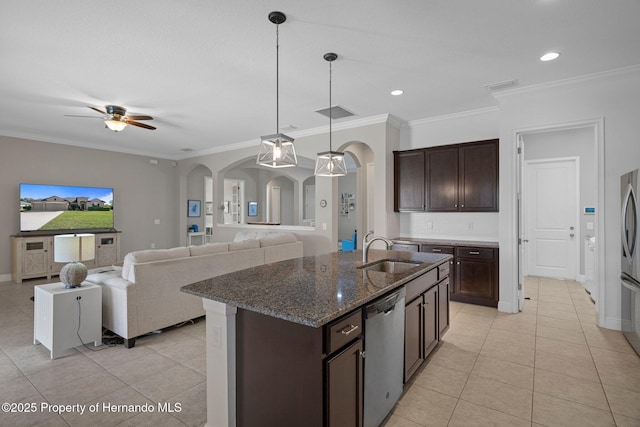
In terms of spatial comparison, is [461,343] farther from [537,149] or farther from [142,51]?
[537,149]

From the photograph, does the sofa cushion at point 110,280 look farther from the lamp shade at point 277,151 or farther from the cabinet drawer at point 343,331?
the cabinet drawer at point 343,331

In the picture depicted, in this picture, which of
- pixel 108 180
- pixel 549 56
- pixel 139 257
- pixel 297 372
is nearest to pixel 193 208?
pixel 108 180

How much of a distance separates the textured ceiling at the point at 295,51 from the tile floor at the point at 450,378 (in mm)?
2885

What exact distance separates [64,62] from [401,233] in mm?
5063

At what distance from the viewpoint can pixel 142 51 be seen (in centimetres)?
306

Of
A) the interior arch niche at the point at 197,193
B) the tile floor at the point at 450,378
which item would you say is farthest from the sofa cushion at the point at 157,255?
the interior arch niche at the point at 197,193

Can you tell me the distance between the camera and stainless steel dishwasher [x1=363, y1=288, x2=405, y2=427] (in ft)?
6.07

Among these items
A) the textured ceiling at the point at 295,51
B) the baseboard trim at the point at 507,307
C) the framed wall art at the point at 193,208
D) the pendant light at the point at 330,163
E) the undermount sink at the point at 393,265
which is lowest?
the baseboard trim at the point at 507,307

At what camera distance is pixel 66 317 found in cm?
299

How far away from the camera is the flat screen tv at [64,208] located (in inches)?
248

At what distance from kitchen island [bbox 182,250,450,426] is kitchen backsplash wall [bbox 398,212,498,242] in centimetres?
342

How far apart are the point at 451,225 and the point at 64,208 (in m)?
7.70

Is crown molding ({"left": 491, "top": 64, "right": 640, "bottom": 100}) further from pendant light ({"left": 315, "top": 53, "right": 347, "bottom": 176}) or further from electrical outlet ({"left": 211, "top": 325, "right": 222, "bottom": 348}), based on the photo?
electrical outlet ({"left": 211, "top": 325, "right": 222, "bottom": 348})

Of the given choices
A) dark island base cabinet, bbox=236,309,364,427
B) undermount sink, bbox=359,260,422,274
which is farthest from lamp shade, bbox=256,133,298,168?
dark island base cabinet, bbox=236,309,364,427
